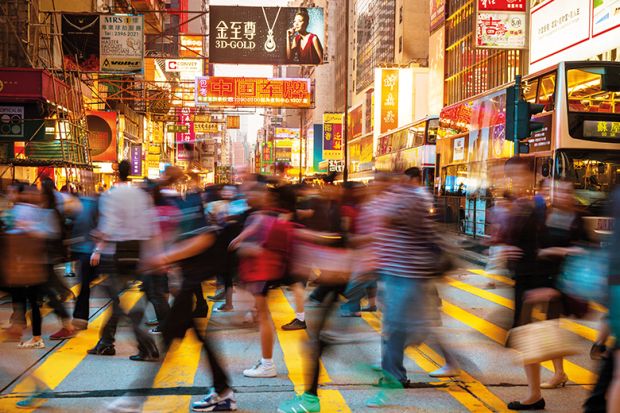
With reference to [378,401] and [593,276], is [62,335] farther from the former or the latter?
[593,276]

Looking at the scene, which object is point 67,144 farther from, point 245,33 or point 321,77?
point 321,77

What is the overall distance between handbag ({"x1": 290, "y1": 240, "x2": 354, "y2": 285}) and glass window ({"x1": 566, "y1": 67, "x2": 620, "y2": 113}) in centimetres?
1037

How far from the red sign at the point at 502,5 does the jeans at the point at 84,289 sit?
19.5 m

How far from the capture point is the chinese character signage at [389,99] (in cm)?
5400

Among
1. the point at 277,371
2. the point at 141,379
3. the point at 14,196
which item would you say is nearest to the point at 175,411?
the point at 141,379

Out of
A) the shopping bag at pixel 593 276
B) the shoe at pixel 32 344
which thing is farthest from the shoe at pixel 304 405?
the shoe at pixel 32 344

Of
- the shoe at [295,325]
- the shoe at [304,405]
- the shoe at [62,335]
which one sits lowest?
the shoe at [295,325]

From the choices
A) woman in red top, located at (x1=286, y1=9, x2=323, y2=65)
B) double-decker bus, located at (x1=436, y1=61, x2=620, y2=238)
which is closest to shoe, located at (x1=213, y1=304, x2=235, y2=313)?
double-decker bus, located at (x1=436, y1=61, x2=620, y2=238)

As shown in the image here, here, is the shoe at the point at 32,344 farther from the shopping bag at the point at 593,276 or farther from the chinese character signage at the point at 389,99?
the chinese character signage at the point at 389,99

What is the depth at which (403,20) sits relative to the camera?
60.3 metres

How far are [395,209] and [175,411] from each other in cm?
246

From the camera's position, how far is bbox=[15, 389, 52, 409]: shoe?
568cm

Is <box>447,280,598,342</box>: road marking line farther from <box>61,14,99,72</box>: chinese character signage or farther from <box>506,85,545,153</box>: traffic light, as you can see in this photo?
<box>61,14,99,72</box>: chinese character signage

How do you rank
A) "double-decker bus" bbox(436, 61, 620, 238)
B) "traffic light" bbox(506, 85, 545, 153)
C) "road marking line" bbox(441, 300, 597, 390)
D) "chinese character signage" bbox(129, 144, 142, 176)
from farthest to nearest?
"chinese character signage" bbox(129, 144, 142, 176), "double-decker bus" bbox(436, 61, 620, 238), "traffic light" bbox(506, 85, 545, 153), "road marking line" bbox(441, 300, 597, 390)
